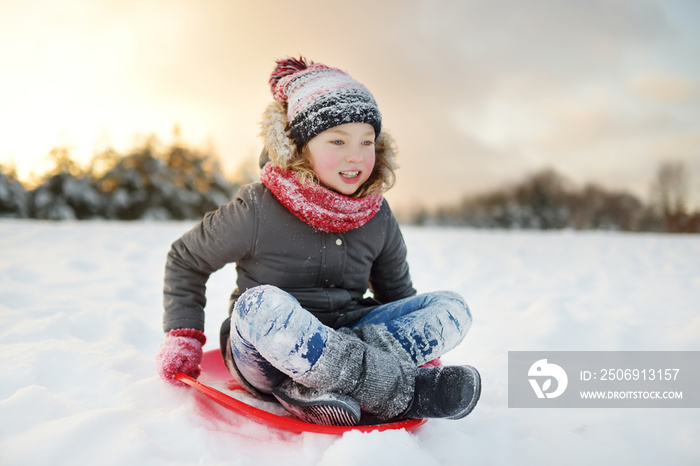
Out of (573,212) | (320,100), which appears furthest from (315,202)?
(573,212)

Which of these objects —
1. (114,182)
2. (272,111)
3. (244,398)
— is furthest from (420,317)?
(114,182)

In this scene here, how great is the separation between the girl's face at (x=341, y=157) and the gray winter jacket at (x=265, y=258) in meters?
0.14

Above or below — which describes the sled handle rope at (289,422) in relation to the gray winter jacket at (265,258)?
below

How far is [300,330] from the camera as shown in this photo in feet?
3.28

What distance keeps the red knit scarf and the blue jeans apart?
0.90 feet

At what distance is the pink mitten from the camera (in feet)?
4.03

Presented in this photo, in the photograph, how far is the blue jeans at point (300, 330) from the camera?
39.3 inches

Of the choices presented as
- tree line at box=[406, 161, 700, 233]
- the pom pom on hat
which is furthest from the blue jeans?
tree line at box=[406, 161, 700, 233]

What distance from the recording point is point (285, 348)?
994 mm

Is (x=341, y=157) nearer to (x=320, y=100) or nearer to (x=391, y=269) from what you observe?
(x=320, y=100)

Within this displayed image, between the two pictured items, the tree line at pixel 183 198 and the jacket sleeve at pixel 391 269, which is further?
the tree line at pixel 183 198

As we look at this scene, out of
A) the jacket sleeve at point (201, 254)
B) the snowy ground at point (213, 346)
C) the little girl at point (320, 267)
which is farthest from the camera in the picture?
the jacket sleeve at point (201, 254)

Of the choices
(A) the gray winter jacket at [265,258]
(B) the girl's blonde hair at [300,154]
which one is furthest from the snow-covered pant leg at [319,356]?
(B) the girl's blonde hair at [300,154]

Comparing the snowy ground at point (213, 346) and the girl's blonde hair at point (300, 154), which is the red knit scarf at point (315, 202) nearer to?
the girl's blonde hair at point (300, 154)
